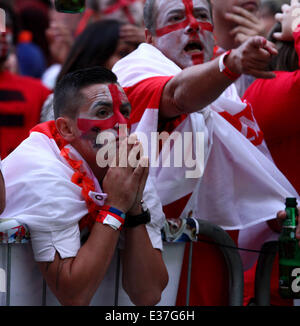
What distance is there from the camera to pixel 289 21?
9.99 feet

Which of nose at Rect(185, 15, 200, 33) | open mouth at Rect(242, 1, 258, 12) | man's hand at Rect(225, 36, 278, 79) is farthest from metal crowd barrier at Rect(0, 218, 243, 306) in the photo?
open mouth at Rect(242, 1, 258, 12)

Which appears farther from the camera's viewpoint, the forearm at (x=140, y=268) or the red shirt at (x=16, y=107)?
the red shirt at (x=16, y=107)

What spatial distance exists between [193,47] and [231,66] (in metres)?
0.61

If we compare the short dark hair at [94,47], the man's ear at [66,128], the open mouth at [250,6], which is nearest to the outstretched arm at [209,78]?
the man's ear at [66,128]

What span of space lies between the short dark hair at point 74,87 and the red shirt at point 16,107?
1824 mm

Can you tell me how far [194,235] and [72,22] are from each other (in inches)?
187

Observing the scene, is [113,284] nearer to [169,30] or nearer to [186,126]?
[186,126]

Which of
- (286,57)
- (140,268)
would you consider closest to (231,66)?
(140,268)

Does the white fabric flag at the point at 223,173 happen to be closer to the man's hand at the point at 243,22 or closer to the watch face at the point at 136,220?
the watch face at the point at 136,220

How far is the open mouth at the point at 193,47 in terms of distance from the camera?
294 cm

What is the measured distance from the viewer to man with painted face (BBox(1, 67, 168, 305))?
2.30m

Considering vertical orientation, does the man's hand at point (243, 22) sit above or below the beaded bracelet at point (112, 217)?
above

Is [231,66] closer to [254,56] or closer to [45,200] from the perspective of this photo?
[254,56]

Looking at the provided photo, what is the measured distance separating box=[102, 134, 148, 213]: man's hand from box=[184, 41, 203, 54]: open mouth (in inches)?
25.1
